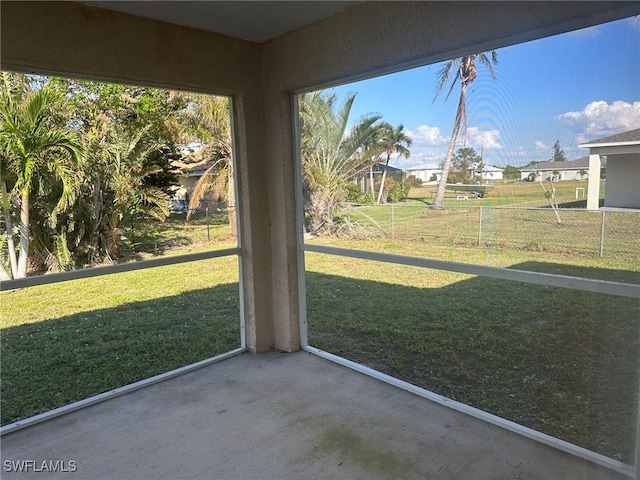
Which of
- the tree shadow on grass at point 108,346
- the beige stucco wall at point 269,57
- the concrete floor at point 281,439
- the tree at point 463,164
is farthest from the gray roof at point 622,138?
the tree shadow on grass at point 108,346

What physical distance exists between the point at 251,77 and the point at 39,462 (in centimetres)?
283

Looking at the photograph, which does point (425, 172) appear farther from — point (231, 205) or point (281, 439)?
point (281, 439)

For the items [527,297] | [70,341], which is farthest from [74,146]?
[527,297]

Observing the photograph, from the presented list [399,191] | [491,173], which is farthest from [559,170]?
[399,191]

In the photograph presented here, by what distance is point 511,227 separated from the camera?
7.91ft

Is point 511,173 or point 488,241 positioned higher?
point 511,173

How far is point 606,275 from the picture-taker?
2.01 meters

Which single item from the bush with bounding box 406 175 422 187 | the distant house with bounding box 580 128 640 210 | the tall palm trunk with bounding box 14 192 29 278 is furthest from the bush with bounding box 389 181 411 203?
the tall palm trunk with bounding box 14 192 29 278

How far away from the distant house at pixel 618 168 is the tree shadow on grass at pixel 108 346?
296cm

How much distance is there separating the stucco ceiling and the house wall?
1.73 metres

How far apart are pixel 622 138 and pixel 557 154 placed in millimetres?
270

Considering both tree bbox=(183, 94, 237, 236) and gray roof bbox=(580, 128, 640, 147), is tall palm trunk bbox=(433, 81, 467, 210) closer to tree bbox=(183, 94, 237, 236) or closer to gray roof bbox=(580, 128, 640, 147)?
gray roof bbox=(580, 128, 640, 147)

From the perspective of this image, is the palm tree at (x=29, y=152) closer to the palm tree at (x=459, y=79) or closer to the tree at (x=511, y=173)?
the palm tree at (x=459, y=79)

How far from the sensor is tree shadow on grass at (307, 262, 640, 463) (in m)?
2.13
